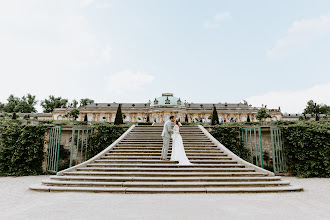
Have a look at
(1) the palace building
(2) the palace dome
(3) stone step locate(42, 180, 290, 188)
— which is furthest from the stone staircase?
(1) the palace building

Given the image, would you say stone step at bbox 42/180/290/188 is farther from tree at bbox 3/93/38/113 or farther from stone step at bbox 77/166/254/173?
tree at bbox 3/93/38/113

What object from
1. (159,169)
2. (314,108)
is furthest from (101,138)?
(314,108)

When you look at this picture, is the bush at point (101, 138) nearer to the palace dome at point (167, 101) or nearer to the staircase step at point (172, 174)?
the staircase step at point (172, 174)

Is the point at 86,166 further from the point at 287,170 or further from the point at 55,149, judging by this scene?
the point at 287,170

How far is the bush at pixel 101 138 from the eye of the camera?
31.4 ft

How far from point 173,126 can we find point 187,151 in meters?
1.60

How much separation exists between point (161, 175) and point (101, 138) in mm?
5054

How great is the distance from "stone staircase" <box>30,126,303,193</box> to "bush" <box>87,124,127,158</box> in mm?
1568

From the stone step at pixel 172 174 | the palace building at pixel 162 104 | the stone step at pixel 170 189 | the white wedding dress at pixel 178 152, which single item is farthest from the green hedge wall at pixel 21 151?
the palace building at pixel 162 104
